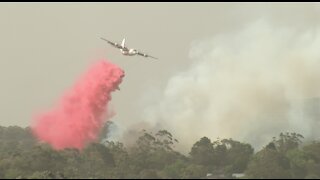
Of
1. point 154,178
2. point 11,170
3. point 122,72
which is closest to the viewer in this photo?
point 154,178

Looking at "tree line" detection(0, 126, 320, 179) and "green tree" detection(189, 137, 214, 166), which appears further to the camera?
"green tree" detection(189, 137, 214, 166)

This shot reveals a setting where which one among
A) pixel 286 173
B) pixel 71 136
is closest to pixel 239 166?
pixel 286 173

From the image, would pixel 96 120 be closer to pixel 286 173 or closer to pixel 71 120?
pixel 71 120

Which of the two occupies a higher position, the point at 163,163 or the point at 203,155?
the point at 203,155

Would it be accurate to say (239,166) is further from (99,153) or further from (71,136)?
(71,136)

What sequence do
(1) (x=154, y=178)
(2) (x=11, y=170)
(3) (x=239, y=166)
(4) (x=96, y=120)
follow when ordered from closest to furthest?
(1) (x=154, y=178), (2) (x=11, y=170), (3) (x=239, y=166), (4) (x=96, y=120)

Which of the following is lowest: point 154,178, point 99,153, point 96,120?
point 154,178

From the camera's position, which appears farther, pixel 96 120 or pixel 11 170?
pixel 96 120

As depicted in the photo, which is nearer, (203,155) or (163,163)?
(163,163)

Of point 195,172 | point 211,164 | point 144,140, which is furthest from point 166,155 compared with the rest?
point 144,140

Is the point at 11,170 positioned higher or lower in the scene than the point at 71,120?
lower

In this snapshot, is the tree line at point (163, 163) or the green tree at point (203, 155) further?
the green tree at point (203, 155)
